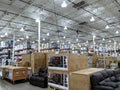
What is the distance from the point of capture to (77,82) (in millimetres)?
4867

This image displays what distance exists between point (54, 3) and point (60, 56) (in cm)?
294

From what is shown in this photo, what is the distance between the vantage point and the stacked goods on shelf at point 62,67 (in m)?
5.49

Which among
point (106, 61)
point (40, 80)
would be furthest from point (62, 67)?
point (106, 61)

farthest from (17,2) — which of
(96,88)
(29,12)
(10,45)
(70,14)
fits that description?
(10,45)

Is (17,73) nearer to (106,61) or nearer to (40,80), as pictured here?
(40,80)

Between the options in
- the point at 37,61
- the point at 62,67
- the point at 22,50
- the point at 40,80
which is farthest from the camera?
the point at 22,50

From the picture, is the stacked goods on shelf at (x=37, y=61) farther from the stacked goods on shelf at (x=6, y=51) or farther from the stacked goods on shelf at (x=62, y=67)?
the stacked goods on shelf at (x=6, y=51)

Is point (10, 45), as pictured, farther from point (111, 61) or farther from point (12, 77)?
point (111, 61)

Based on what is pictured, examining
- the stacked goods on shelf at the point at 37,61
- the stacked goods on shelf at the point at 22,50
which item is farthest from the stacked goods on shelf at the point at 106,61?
the stacked goods on shelf at the point at 22,50

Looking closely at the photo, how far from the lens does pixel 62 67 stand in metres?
5.63

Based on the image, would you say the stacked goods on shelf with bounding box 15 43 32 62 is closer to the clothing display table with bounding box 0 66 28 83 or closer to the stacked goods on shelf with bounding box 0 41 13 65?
the stacked goods on shelf with bounding box 0 41 13 65

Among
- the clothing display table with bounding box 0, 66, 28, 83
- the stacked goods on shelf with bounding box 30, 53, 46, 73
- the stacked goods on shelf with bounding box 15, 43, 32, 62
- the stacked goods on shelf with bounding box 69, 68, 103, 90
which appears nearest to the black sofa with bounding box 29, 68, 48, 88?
the stacked goods on shelf with bounding box 30, 53, 46, 73

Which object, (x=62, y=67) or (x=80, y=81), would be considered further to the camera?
(x=62, y=67)

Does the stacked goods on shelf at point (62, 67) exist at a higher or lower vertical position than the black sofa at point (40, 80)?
higher
